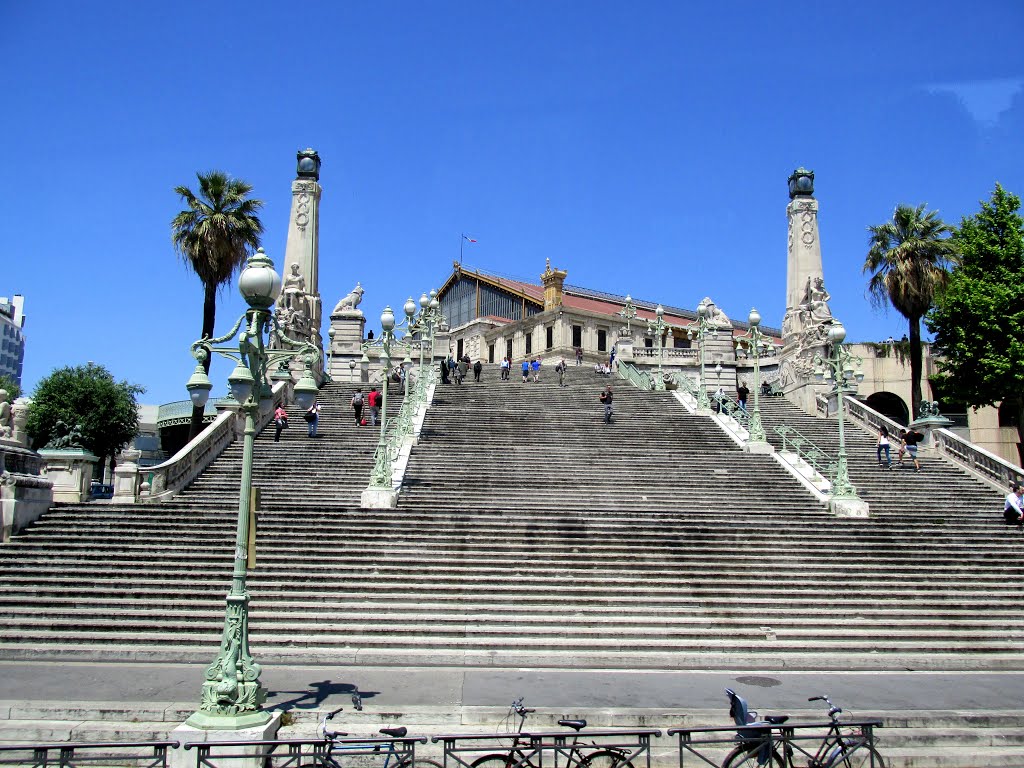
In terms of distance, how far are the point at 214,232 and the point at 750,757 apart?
29.2 m

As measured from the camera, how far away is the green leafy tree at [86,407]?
145 ft

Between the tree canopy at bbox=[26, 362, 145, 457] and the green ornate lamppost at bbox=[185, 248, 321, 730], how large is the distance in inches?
1597

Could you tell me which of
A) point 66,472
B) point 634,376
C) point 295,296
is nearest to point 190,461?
point 66,472

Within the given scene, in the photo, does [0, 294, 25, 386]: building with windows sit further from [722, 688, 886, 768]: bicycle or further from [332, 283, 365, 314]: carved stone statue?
[722, 688, 886, 768]: bicycle

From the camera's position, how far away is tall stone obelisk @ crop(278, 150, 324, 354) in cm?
3575

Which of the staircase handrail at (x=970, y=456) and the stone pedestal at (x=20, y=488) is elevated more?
the staircase handrail at (x=970, y=456)

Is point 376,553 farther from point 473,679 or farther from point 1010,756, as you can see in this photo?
Result: point 1010,756

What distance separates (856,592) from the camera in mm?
14266

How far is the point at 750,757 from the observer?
6625 mm

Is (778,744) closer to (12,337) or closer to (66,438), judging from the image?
(66,438)

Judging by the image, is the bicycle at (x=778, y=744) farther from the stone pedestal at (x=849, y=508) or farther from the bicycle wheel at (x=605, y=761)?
the stone pedestal at (x=849, y=508)

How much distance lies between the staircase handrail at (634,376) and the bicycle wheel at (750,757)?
2750 cm

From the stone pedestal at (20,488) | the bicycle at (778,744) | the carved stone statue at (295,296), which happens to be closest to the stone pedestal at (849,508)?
the bicycle at (778,744)

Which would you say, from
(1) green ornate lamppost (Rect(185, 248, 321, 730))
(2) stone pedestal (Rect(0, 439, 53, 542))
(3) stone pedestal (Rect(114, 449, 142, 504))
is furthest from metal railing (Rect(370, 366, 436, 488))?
(1) green ornate lamppost (Rect(185, 248, 321, 730))
